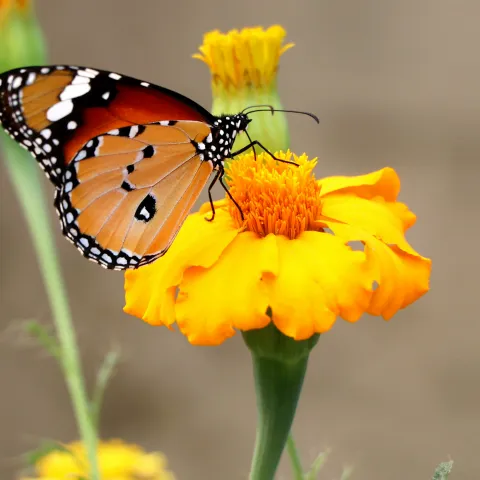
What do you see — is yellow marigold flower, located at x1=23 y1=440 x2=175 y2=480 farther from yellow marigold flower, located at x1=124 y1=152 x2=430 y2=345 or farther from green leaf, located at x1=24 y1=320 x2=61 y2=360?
yellow marigold flower, located at x1=124 y1=152 x2=430 y2=345

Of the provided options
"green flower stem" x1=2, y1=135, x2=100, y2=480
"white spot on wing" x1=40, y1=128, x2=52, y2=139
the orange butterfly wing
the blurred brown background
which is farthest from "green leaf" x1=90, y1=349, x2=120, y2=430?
the blurred brown background

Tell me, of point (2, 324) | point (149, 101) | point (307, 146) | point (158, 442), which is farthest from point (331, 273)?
point (2, 324)

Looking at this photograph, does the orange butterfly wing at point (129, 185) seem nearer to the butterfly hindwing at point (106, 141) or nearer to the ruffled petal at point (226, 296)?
the butterfly hindwing at point (106, 141)

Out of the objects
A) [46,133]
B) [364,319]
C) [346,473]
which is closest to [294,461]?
[346,473]

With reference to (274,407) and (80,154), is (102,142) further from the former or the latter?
(274,407)

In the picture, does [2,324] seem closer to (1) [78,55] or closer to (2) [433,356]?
(1) [78,55]

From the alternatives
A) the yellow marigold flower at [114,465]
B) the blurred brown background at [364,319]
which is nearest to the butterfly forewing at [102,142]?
the yellow marigold flower at [114,465]
